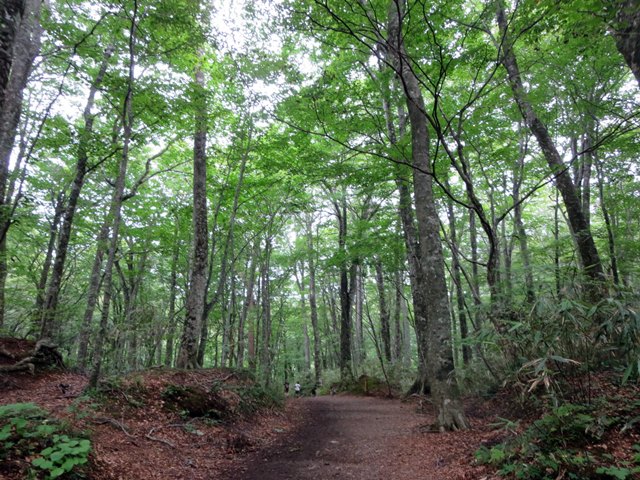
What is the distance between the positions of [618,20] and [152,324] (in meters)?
11.5

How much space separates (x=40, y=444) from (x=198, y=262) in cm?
675

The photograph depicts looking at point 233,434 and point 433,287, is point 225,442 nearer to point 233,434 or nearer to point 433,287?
point 233,434

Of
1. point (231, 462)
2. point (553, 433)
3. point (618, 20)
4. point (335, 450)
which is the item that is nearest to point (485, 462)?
point (553, 433)

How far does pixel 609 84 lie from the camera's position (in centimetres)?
1102

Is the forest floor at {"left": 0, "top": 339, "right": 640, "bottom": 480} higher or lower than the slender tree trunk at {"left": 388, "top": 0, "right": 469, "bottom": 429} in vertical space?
lower

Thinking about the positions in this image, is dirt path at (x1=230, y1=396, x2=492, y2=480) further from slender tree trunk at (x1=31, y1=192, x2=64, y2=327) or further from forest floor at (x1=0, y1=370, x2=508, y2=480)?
slender tree trunk at (x1=31, y1=192, x2=64, y2=327)

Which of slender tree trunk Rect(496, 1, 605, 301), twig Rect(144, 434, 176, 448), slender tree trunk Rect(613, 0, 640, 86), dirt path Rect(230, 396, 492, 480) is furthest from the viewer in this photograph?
slender tree trunk Rect(496, 1, 605, 301)

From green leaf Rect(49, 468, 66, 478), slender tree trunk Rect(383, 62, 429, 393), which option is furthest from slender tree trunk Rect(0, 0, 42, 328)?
slender tree trunk Rect(383, 62, 429, 393)

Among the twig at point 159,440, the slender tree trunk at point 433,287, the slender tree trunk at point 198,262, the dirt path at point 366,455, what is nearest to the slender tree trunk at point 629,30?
the slender tree trunk at point 433,287

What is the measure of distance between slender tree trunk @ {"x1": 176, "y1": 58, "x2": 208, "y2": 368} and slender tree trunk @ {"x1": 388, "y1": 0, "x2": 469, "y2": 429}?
537cm

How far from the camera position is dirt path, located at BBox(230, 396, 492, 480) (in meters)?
4.45

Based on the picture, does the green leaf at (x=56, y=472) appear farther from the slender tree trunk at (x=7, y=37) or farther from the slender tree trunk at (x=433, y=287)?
the slender tree trunk at (x=433, y=287)

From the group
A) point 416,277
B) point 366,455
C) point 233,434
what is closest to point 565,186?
point 416,277

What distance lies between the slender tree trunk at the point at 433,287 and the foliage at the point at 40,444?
540 cm
